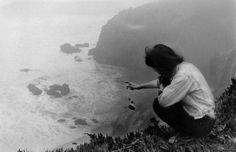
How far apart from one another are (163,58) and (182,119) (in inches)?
38.6

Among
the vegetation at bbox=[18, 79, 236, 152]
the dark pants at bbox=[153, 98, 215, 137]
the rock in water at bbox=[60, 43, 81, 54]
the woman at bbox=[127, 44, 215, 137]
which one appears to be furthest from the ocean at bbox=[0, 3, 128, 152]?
the woman at bbox=[127, 44, 215, 137]

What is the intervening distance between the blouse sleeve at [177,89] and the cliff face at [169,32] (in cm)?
3283

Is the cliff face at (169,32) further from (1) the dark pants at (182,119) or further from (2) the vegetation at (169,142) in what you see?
(1) the dark pants at (182,119)

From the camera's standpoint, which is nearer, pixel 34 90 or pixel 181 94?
pixel 181 94

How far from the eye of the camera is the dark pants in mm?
5754

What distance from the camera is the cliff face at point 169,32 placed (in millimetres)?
43625

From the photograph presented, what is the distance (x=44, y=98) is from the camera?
4238 cm

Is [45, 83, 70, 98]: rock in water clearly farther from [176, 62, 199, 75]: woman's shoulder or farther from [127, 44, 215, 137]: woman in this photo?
[176, 62, 199, 75]: woman's shoulder

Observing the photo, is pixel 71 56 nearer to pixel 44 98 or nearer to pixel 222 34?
pixel 44 98

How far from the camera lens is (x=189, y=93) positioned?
18.6ft

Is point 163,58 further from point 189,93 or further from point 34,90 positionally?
point 34,90

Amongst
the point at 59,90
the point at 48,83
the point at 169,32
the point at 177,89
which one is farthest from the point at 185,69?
the point at 169,32

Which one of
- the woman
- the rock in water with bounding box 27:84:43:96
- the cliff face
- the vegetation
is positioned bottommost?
the rock in water with bounding box 27:84:43:96

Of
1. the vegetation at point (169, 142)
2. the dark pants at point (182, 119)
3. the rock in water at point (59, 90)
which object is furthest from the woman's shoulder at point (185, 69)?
the rock in water at point (59, 90)
